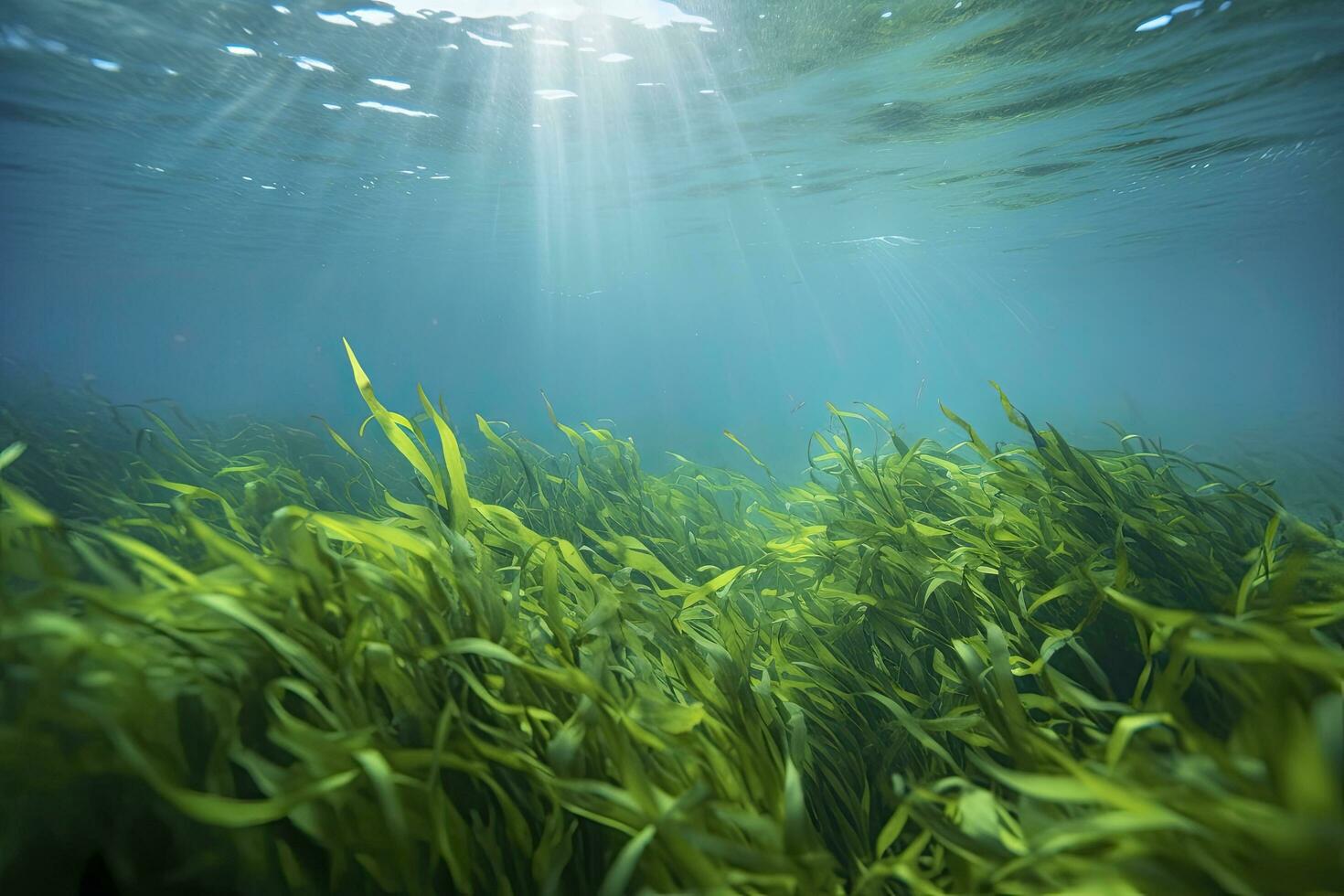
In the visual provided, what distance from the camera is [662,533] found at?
4.65 metres

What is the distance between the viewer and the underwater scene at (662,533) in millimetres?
1099

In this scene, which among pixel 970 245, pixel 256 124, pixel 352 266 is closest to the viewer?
pixel 256 124

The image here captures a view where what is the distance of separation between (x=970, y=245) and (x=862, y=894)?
3534 centimetres

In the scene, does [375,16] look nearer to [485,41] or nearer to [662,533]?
[485,41]

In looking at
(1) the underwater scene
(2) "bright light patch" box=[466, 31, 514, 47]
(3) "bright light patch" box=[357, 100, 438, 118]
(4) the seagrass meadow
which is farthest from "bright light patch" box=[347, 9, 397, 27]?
(4) the seagrass meadow

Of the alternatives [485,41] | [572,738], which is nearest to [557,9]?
[485,41]

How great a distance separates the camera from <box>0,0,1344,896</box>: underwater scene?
110 cm

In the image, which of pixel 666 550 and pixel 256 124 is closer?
pixel 666 550

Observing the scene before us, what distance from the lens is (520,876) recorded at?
4.15 ft

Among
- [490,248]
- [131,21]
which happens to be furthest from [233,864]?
[490,248]

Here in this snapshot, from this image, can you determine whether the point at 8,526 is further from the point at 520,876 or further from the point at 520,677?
the point at 520,876

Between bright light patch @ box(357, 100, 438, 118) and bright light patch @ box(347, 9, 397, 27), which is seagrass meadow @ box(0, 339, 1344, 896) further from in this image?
bright light patch @ box(357, 100, 438, 118)

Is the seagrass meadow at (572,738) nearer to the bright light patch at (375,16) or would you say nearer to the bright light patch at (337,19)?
the bright light patch at (375,16)

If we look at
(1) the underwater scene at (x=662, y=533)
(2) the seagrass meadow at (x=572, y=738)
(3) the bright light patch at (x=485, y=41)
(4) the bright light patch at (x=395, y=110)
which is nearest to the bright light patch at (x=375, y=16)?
(1) the underwater scene at (x=662, y=533)
